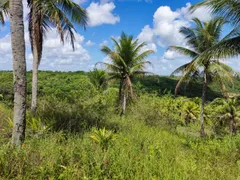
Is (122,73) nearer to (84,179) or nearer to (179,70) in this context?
(179,70)

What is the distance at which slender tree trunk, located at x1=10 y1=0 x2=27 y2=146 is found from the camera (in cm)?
434

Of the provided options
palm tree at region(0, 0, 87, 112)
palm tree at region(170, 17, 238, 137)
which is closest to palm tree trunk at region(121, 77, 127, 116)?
palm tree at region(170, 17, 238, 137)

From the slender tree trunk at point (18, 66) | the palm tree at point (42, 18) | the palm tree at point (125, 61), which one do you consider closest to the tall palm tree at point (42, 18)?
the palm tree at point (42, 18)

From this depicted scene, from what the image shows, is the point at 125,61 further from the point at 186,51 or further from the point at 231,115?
the point at 231,115

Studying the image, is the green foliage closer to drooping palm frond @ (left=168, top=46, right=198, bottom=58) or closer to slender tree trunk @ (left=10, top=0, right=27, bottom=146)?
slender tree trunk @ (left=10, top=0, right=27, bottom=146)

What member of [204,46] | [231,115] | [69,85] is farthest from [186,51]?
[69,85]

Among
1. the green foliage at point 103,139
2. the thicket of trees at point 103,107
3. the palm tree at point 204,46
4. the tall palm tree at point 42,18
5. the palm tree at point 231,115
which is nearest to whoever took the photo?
the thicket of trees at point 103,107

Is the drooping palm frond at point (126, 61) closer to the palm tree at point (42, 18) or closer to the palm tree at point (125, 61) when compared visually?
the palm tree at point (125, 61)

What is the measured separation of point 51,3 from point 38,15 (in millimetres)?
1039

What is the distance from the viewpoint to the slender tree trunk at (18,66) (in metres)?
4.34

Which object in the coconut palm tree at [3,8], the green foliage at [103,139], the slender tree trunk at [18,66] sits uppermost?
the coconut palm tree at [3,8]

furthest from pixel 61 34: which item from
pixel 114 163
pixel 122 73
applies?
pixel 122 73

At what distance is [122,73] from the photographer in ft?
54.2

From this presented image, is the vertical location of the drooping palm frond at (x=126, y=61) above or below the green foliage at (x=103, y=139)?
above
